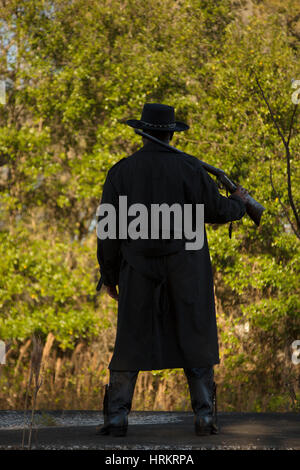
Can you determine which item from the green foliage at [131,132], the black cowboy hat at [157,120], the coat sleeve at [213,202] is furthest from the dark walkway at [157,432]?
the green foliage at [131,132]

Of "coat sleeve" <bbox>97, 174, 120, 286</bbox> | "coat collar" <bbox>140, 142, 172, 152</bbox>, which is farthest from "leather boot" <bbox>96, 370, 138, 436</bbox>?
"coat collar" <bbox>140, 142, 172, 152</bbox>

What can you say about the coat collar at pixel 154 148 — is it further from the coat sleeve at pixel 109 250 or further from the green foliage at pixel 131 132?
the green foliage at pixel 131 132

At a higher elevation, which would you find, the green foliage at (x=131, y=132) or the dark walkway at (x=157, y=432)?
the green foliage at (x=131, y=132)

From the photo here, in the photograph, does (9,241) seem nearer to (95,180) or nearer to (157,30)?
(95,180)

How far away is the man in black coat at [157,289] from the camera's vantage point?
12.1 feet

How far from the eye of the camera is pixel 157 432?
395 cm

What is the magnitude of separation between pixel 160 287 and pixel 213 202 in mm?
541

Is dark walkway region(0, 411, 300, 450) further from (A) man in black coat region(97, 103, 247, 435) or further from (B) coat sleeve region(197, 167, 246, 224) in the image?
(B) coat sleeve region(197, 167, 246, 224)

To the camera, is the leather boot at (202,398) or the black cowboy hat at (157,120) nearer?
the leather boot at (202,398)

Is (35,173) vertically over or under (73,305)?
over

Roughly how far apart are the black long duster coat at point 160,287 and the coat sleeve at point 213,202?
46 mm

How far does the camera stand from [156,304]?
371 centimetres

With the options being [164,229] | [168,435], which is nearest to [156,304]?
[164,229]
